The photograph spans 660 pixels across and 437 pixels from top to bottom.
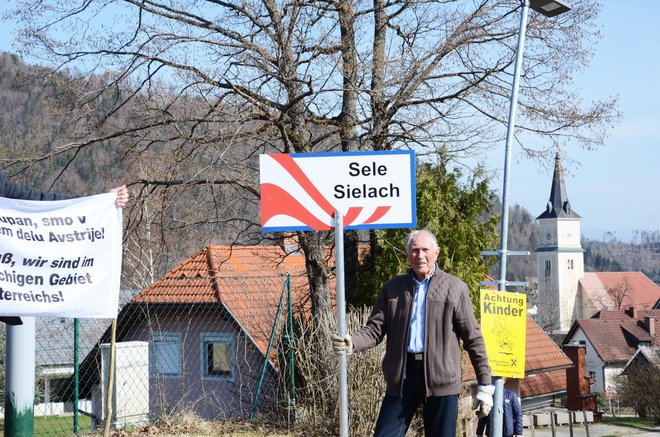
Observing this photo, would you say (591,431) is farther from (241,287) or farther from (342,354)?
(342,354)

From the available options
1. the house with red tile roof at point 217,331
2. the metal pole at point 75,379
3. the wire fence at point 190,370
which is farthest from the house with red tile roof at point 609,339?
the metal pole at point 75,379

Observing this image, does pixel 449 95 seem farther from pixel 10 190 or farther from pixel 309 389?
pixel 10 190

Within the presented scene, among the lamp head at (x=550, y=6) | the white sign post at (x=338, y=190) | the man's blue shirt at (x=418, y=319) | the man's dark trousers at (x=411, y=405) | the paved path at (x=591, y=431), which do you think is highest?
the lamp head at (x=550, y=6)

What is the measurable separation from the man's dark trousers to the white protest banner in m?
2.08

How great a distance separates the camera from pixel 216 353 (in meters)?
16.4

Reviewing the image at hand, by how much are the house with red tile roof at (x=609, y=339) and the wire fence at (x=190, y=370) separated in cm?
7162

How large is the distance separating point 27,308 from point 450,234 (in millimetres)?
7956

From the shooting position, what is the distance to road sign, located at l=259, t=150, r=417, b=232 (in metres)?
6.71

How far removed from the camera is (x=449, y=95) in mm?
14938

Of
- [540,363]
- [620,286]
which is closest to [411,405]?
[540,363]

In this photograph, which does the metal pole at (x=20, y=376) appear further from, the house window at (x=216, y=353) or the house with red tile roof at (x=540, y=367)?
the house with red tile roof at (x=540, y=367)

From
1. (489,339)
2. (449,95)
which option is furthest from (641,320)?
(489,339)

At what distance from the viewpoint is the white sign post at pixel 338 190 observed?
264 inches

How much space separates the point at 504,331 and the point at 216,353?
9.05 m
